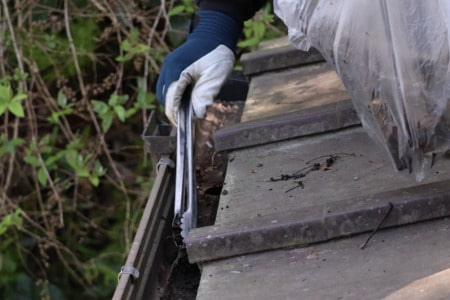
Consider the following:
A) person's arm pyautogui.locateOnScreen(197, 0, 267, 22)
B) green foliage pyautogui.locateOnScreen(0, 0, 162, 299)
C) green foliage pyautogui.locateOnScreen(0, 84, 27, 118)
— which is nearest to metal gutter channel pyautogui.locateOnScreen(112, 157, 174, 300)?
person's arm pyautogui.locateOnScreen(197, 0, 267, 22)

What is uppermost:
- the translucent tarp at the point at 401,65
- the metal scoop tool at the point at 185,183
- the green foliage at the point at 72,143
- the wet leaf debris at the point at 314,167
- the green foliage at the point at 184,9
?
the translucent tarp at the point at 401,65

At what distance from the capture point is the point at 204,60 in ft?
8.02

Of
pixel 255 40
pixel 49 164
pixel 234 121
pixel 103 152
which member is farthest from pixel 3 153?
pixel 234 121

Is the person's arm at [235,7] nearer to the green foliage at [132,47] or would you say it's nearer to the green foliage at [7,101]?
the green foliage at [7,101]

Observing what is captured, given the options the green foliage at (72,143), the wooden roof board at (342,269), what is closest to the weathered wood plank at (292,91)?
the wooden roof board at (342,269)

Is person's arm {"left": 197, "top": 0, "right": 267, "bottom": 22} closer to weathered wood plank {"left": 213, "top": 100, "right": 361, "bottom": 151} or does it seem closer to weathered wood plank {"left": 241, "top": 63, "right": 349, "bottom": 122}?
weathered wood plank {"left": 241, "top": 63, "right": 349, "bottom": 122}

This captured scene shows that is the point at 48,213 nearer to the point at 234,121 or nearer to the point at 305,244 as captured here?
the point at 234,121

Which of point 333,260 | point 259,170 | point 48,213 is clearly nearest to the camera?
point 333,260

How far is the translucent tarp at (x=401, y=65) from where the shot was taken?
1.67 m

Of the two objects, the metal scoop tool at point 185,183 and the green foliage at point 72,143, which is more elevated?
the metal scoop tool at point 185,183

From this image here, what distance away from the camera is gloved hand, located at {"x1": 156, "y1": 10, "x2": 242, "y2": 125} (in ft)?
7.94

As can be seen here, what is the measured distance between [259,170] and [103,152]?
2904 mm

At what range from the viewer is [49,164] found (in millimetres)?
4613

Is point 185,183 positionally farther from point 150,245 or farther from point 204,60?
point 204,60
